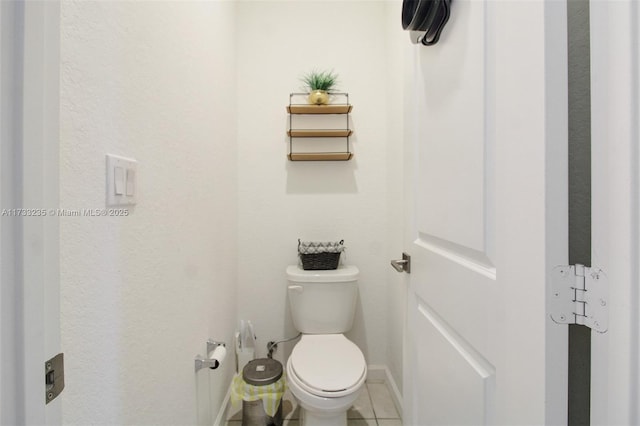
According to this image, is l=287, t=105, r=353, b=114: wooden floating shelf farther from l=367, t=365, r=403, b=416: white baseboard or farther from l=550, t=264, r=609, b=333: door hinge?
l=367, t=365, r=403, b=416: white baseboard

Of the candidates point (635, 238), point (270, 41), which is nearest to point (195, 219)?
point (635, 238)

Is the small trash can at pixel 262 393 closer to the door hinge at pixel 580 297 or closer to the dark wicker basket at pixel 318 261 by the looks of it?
the dark wicker basket at pixel 318 261

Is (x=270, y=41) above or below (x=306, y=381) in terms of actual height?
above

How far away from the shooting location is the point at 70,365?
50cm

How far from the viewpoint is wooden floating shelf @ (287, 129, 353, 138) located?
1.75m

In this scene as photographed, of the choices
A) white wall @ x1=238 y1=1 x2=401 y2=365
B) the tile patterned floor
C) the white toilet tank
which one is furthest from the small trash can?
white wall @ x1=238 y1=1 x2=401 y2=365

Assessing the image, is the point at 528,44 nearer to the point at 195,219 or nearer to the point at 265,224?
the point at 195,219

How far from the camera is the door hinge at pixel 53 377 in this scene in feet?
1.21

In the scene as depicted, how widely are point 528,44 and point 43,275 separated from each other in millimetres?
766

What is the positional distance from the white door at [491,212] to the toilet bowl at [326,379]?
12.5 inches

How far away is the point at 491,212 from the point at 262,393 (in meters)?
1.28

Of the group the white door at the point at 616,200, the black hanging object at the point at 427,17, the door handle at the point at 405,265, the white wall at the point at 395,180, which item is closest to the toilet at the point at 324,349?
the white wall at the point at 395,180

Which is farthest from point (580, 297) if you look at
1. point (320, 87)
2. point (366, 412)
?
point (320, 87)

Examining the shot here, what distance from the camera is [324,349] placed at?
1.41m
